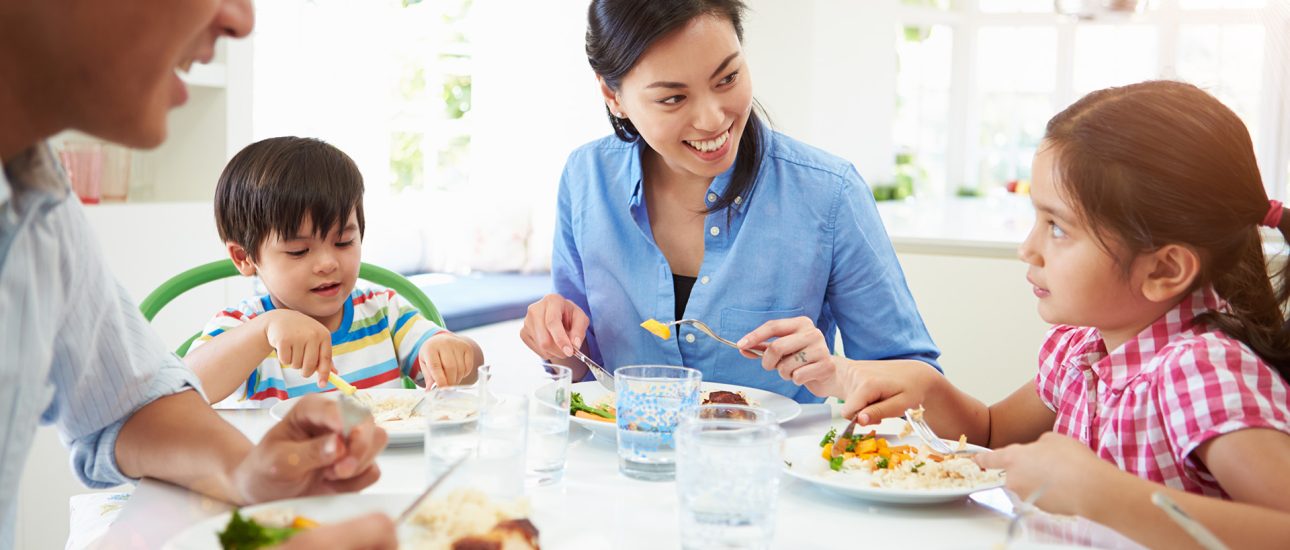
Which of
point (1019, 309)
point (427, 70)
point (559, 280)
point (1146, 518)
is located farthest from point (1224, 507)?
point (427, 70)

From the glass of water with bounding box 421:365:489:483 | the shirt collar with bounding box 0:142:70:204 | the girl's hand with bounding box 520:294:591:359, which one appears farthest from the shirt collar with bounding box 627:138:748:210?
the shirt collar with bounding box 0:142:70:204

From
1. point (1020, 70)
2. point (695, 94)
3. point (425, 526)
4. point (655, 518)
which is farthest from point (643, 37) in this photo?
point (1020, 70)

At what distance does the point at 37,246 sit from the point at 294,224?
824mm

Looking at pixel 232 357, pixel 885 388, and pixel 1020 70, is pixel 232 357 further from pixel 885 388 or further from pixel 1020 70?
pixel 1020 70

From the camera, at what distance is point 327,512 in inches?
39.2

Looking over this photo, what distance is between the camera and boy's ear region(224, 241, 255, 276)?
5.98 feet

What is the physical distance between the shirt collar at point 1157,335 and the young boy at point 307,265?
36.2 inches

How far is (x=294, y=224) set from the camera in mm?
1742

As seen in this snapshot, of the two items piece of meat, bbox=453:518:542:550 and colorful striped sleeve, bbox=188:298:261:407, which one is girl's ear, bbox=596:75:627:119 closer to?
colorful striped sleeve, bbox=188:298:261:407

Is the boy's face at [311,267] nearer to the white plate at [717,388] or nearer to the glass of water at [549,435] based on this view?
the white plate at [717,388]

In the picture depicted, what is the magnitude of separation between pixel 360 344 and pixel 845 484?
3.31 feet

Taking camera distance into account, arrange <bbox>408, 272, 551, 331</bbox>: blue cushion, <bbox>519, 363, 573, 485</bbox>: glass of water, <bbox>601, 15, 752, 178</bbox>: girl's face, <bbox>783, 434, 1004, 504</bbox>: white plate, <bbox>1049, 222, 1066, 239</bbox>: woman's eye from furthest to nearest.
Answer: <bbox>408, 272, 551, 331</bbox>: blue cushion, <bbox>601, 15, 752, 178</bbox>: girl's face, <bbox>1049, 222, 1066, 239</bbox>: woman's eye, <bbox>519, 363, 573, 485</bbox>: glass of water, <bbox>783, 434, 1004, 504</bbox>: white plate

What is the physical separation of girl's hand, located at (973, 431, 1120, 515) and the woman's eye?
0.34 meters

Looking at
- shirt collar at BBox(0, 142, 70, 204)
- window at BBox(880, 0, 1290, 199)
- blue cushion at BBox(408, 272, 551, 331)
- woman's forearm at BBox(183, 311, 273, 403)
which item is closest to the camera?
shirt collar at BBox(0, 142, 70, 204)
